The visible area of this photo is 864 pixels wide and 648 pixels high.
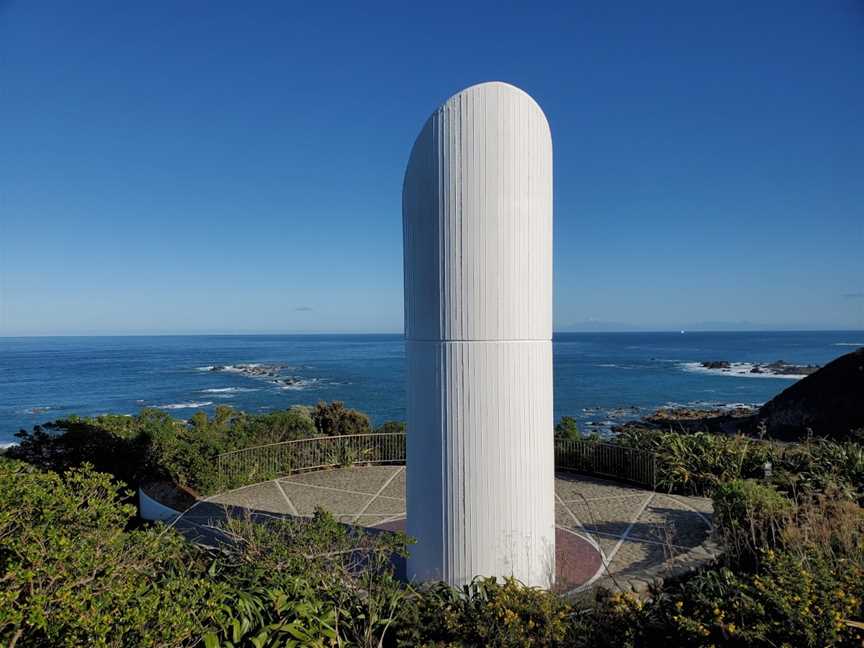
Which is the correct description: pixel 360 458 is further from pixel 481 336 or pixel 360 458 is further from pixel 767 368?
pixel 767 368

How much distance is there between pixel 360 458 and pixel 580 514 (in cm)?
681

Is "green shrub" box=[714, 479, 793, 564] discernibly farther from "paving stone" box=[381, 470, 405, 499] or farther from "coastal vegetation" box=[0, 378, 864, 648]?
"paving stone" box=[381, 470, 405, 499]

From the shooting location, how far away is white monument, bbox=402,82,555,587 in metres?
6.16

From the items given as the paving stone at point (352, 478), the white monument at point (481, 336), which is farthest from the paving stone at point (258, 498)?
the white monument at point (481, 336)

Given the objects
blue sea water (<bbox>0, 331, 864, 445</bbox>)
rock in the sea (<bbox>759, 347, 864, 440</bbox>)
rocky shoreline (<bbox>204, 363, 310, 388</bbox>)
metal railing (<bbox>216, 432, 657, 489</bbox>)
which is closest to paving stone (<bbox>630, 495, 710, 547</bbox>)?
metal railing (<bbox>216, 432, 657, 489</bbox>)

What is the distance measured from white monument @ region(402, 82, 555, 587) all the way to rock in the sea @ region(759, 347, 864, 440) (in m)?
29.9

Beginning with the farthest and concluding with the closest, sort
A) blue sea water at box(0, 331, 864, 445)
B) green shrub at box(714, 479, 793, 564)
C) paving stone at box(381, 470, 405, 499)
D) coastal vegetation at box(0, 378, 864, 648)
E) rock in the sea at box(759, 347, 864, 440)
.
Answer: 1. blue sea water at box(0, 331, 864, 445)
2. rock in the sea at box(759, 347, 864, 440)
3. paving stone at box(381, 470, 405, 499)
4. green shrub at box(714, 479, 793, 564)
5. coastal vegetation at box(0, 378, 864, 648)

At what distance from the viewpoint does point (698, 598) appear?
435 cm

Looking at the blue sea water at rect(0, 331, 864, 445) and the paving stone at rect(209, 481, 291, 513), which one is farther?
the blue sea water at rect(0, 331, 864, 445)

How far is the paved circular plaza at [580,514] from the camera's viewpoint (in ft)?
24.5

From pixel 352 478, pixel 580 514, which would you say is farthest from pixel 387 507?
pixel 580 514

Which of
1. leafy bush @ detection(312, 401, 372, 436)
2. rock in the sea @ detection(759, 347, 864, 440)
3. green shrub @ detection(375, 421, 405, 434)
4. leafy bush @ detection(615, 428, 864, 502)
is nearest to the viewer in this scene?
leafy bush @ detection(615, 428, 864, 502)

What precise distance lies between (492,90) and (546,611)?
580cm

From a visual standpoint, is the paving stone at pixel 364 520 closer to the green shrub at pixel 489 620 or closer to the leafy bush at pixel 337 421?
the green shrub at pixel 489 620
